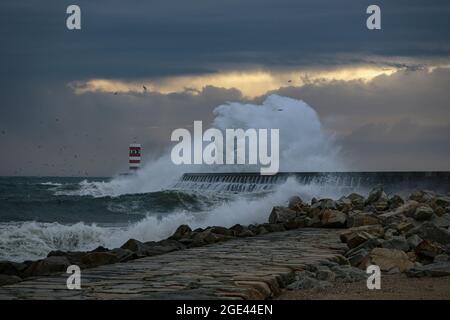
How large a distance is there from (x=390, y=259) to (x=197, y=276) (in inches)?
89.3

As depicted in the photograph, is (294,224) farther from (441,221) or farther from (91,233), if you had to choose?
(91,233)

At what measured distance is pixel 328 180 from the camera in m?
27.1

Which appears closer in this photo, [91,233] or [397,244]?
[397,244]

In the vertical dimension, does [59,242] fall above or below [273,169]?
below

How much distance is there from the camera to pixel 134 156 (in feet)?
144

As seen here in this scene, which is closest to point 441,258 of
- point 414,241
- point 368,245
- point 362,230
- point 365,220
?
point 414,241

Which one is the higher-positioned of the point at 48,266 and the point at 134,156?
the point at 134,156

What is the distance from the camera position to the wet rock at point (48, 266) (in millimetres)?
8031

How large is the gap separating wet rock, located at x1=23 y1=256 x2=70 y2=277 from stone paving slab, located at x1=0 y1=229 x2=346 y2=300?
2.86ft

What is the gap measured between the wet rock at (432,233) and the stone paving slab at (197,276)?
989 mm

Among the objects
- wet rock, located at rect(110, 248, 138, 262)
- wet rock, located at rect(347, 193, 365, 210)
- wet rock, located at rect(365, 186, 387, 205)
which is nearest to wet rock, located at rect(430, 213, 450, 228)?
wet rock, located at rect(365, 186, 387, 205)
